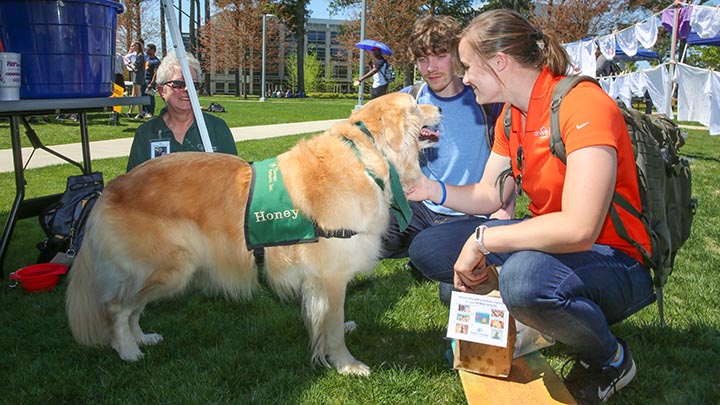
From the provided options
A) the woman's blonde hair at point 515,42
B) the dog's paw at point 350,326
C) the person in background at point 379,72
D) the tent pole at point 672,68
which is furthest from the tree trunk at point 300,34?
the woman's blonde hair at point 515,42

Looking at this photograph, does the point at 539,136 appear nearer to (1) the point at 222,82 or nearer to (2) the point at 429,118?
(2) the point at 429,118

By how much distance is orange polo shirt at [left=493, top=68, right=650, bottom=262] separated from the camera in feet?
6.28

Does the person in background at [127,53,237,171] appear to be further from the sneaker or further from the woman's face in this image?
the sneaker

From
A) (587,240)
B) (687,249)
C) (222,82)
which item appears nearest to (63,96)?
(587,240)

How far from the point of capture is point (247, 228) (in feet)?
8.59

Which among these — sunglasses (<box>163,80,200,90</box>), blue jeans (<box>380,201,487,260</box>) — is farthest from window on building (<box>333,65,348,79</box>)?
blue jeans (<box>380,201,487,260</box>)

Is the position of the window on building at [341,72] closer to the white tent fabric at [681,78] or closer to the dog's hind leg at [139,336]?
the white tent fabric at [681,78]

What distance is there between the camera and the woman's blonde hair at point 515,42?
2.16m

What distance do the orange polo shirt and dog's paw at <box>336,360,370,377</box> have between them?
122 cm

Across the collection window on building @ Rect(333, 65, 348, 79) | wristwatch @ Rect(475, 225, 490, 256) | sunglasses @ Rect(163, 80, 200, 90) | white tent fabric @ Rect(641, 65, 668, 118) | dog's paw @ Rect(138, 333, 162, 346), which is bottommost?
dog's paw @ Rect(138, 333, 162, 346)

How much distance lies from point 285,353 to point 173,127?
6.93 ft

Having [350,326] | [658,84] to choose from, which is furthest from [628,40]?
[350,326]

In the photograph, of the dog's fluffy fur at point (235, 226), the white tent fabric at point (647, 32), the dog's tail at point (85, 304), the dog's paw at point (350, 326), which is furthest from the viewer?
the white tent fabric at point (647, 32)

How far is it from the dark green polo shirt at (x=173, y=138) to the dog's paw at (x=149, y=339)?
55.2 inches
